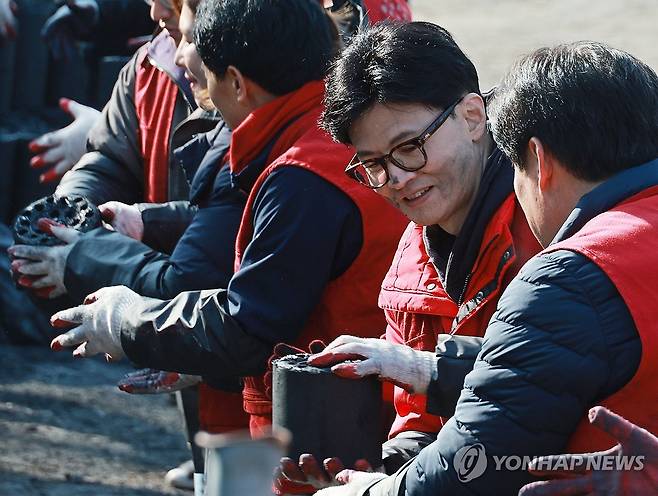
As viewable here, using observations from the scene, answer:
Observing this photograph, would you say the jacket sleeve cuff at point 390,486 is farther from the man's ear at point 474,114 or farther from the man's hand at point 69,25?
the man's hand at point 69,25

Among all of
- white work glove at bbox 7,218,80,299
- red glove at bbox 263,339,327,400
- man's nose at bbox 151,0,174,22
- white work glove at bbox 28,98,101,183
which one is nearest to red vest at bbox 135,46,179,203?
man's nose at bbox 151,0,174,22

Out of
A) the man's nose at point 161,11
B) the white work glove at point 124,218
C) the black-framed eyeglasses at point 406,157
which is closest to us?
the black-framed eyeglasses at point 406,157

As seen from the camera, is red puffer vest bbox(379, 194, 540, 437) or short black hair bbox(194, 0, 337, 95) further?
short black hair bbox(194, 0, 337, 95)

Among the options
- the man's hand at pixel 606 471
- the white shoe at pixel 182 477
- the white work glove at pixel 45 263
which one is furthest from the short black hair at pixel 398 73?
the white shoe at pixel 182 477

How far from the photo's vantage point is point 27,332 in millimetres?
6637

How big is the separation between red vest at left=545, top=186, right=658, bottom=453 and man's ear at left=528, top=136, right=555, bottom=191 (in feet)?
0.44

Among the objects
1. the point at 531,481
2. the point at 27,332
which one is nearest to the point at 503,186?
the point at 531,481

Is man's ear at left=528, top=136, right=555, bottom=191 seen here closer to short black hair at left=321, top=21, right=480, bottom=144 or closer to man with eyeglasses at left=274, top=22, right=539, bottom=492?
man with eyeglasses at left=274, top=22, right=539, bottom=492

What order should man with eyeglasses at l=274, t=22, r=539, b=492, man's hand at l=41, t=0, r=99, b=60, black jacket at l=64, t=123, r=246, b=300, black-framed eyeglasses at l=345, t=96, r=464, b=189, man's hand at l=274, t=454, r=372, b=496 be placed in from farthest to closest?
Answer: man's hand at l=41, t=0, r=99, b=60
black jacket at l=64, t=123, r=246, b=300
black-framed eyeglasses at l=345, t=96, r=464, b=189
man with eyeglasses at l=274, t=22, r=539, b=492
man's hand at l=274, t=454, r=372, b=496

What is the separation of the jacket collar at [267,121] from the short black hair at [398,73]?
0.50 m

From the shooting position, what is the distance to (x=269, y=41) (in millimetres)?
3385

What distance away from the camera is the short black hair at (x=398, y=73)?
282 centimetres

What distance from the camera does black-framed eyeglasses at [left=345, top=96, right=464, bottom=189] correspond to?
111 inches

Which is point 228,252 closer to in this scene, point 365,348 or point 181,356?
point 181,356
